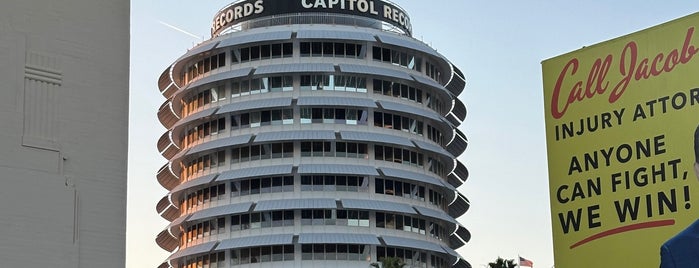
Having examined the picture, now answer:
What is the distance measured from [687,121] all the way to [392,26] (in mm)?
78614

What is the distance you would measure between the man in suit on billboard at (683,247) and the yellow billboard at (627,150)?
0.05 m

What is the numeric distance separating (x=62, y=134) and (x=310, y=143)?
296 feet

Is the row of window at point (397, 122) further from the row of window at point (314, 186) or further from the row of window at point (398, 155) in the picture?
the row of window at point (314, 186)

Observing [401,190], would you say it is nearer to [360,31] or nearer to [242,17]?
[360,31]

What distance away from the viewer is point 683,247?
53.1 meters

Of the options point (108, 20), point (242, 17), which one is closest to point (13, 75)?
point (108, 20)

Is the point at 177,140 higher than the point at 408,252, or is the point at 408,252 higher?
the point at 177,140

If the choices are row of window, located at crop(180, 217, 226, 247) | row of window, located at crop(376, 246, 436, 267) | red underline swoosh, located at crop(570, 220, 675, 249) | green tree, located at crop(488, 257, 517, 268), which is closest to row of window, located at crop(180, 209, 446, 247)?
row of window, located at crop(180, 217, 226, 247)

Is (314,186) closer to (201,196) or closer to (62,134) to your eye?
(201,196)

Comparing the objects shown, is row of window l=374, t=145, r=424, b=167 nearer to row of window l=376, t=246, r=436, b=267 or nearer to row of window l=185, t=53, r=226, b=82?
row of window l=376, t=246, r=436, b=267

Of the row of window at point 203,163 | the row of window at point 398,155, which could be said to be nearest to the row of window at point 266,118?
the row of window at point 203,163

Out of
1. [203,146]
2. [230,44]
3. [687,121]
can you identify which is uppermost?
[230,44]

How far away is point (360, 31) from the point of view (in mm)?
126000

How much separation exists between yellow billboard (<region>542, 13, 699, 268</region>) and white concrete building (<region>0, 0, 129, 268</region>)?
2739 centimetres
